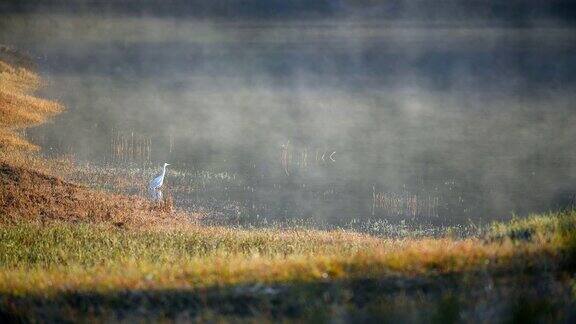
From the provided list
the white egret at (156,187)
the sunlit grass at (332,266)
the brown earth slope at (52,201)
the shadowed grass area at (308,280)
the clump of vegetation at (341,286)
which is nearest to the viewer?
the clump of vegetation at (341,286)

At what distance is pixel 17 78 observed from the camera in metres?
37.8

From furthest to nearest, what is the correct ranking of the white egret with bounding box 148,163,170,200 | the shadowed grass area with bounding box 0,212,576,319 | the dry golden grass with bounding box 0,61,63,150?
1. the dry golden grass with bounding box 0,61,63,150
2. the white egret with bounding box 148,163,170,200
3. the shadowed grass area with bounding box 0,212,576,319

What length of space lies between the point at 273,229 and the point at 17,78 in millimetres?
24434

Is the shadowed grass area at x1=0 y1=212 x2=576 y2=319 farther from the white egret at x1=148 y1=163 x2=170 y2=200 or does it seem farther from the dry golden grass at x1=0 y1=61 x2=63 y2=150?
the dry golden grass at x1=0 y1=61 x2=63 y2=150

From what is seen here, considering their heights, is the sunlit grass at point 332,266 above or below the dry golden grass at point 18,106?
above

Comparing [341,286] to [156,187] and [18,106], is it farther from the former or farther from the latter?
[18,106]

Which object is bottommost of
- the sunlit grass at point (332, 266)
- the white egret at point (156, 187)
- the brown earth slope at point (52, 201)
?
the white egret at point (156, 187)

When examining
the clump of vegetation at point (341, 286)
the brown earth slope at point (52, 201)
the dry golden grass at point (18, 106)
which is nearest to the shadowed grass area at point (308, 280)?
the clump of vegetation at point (341, 286)

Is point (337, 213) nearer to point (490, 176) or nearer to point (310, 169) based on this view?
point (310, 169)

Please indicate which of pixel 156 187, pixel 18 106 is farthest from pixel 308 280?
pixel 18 106

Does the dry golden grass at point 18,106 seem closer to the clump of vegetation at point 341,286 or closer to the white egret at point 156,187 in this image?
the white egret at point 156,187

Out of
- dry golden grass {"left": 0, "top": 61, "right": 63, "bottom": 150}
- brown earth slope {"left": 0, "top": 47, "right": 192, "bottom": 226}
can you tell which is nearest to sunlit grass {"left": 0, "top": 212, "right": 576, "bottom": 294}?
brown earth slope {"left": 0, "top": 47, "right": 192, "bottom": 226}

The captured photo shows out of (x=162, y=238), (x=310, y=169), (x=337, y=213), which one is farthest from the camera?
(x=310, y=169)

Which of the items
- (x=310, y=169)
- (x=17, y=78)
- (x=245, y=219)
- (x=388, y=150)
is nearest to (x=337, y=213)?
(x=245, y=219)
